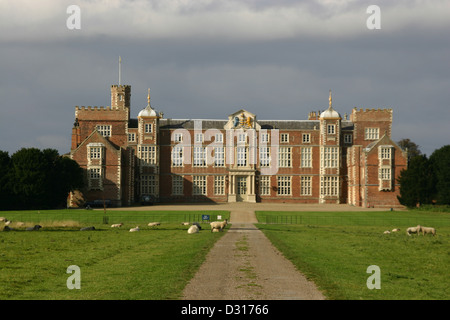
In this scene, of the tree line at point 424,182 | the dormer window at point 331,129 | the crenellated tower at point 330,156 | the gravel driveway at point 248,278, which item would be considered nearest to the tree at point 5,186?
the crenellated tower at point 330,156

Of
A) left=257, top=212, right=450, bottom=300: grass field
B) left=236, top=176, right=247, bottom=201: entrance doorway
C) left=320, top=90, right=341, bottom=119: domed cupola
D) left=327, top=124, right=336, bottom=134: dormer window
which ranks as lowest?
left=257, top=212, right=450, bottom=300: grass field

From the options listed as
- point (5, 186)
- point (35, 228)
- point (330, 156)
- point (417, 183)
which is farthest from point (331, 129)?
point (35, 228)

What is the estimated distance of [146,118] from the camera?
305 feet

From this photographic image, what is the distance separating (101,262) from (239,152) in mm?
70731

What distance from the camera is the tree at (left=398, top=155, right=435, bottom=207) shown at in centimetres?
8056

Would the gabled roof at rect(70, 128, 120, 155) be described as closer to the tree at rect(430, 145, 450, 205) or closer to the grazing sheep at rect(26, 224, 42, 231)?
the tree at rect(430, 145, 450, 205)

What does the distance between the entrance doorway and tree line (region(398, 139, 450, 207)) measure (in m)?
22.4

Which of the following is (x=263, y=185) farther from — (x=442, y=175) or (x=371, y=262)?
(x=371, y=262)

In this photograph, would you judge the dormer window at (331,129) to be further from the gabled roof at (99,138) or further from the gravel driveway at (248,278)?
the gravel driveway at (248,278)

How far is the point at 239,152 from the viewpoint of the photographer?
94938mm

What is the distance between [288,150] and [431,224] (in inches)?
1672

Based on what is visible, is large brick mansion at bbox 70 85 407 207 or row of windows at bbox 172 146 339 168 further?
row of windows at bbox 172 146 339 168

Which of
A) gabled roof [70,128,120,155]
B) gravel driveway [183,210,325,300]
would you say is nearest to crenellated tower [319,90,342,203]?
gabled roof [70,128,120,155]
